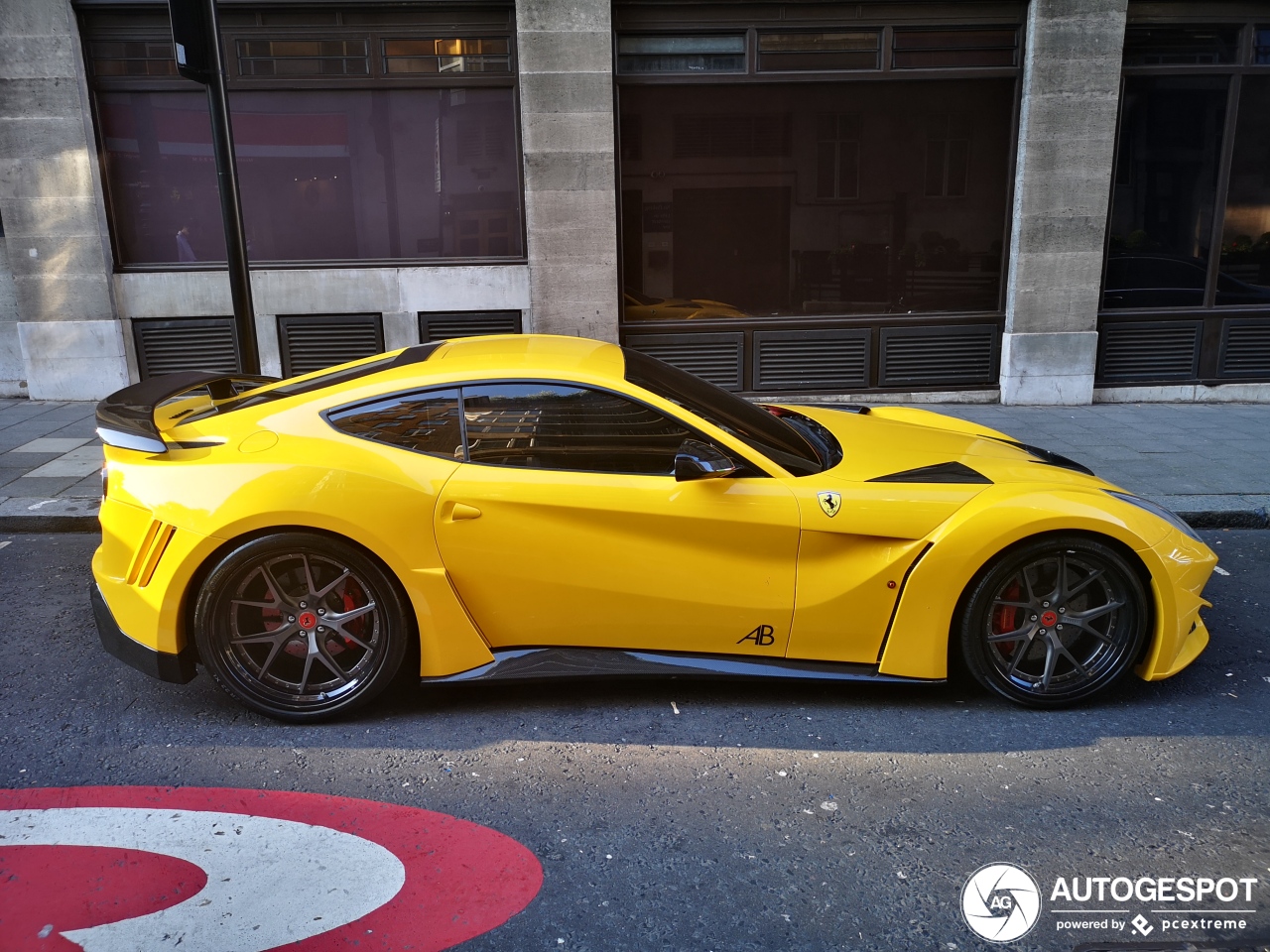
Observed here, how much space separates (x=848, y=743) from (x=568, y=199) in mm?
7526

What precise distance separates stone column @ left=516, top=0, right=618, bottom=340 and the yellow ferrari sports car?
21.1 feet

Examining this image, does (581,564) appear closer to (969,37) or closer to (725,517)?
(725,517)

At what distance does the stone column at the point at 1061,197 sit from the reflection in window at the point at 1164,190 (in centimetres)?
34

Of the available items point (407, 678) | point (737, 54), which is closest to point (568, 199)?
point (737, 54)

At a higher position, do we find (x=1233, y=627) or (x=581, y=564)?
(x=581, y=564)

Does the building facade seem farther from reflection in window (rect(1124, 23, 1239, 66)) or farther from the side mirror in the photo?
the side mirror

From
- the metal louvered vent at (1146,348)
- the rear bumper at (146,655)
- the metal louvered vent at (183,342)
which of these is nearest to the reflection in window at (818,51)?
the metal louvered vent at (1146,348)

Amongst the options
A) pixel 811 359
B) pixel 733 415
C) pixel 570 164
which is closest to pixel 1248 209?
pixel 811 359

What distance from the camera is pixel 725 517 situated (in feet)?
12.6

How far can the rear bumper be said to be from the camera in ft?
12.8

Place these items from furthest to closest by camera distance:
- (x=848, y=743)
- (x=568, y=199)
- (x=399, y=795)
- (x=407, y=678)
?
(x=568, y=199) → (x=407, y=678) → (x=848, y=743) → (x=399, y=795)

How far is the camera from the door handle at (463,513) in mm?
3826

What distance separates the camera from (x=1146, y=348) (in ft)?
35.2

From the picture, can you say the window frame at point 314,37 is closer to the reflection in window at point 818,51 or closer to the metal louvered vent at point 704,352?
the metal louvered vent at point 704,352
